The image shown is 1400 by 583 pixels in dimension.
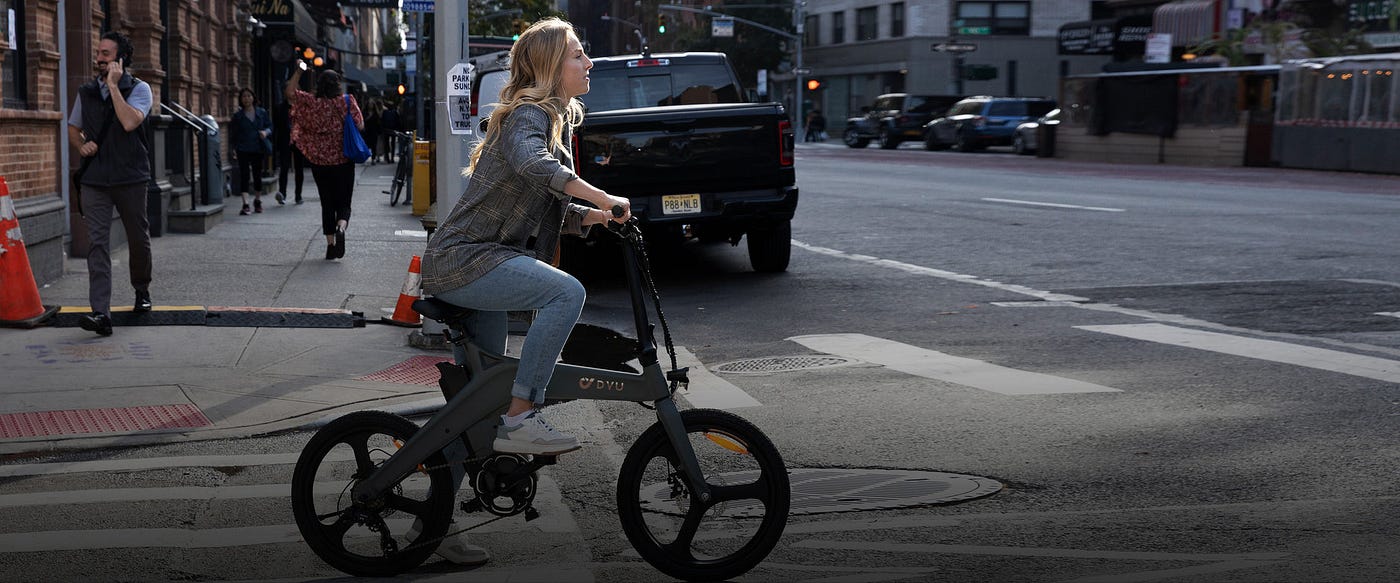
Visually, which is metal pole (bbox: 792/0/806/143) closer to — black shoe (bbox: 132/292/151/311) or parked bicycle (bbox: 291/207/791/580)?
black shoe (bbox: 132/292/151/311)

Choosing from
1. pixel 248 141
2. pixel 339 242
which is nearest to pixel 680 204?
pixel 339 242

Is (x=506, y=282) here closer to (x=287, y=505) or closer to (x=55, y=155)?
(x=287, y=505)

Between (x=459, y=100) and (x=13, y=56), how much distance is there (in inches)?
208

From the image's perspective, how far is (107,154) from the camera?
31.3 feet

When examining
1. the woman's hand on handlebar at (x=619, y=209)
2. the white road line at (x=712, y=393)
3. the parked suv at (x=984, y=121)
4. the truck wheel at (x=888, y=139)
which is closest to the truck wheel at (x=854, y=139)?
the truck wheel at (x=888, y=139)

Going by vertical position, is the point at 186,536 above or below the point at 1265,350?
below

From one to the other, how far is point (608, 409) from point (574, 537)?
7.98ft

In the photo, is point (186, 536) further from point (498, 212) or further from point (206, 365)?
point (206, 365)

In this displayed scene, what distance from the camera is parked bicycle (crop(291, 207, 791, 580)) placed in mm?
4531

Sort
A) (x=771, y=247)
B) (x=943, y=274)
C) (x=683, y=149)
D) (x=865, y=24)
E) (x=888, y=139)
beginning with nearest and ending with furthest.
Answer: (x=683, y=149) < (x=943, y=274) < (x=771, y=247) < (x=888, y=139) < (x=865, y=24)

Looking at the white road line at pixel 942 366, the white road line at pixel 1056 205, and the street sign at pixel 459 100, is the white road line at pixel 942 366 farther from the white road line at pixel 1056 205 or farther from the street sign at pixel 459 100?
the white road line at pixel 1056 205

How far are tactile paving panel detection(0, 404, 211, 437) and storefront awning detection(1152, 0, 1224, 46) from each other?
48102 mm

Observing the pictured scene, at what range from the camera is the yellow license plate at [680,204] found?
41.5ft

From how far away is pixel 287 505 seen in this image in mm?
5609
